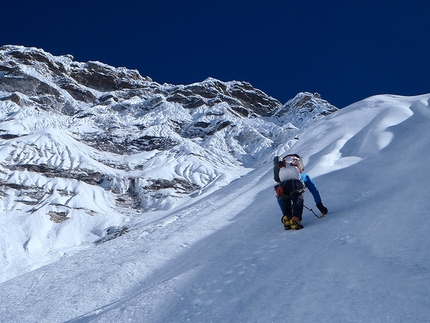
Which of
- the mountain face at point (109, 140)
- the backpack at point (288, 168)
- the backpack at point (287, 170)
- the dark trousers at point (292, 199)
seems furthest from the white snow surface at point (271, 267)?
the mountain face at point (109, 140)

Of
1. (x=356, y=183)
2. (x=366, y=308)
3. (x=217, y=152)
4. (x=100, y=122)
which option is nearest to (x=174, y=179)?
(x=217, y=152)

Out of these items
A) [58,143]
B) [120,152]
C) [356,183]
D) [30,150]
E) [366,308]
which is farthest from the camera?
[120,152]

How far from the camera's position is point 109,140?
→ 101000mm

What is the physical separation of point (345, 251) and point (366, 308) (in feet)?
4.47

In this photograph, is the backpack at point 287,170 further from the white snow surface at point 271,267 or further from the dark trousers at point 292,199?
the white snow surface at point 271,267

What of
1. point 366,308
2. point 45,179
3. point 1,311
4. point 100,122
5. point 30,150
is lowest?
point 366,308

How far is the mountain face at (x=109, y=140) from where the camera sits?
5841 cm

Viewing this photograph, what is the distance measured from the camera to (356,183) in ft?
27.8

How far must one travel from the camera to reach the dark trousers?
657cm

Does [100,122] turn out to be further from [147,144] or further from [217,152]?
[217,152]

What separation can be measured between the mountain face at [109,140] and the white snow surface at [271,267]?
1503 inches

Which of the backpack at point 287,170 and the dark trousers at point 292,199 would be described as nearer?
the dark trousers at point 292,199

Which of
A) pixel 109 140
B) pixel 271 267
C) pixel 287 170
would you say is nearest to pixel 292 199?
pixel 287 170

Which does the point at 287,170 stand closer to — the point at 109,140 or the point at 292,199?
the point at 292,199
